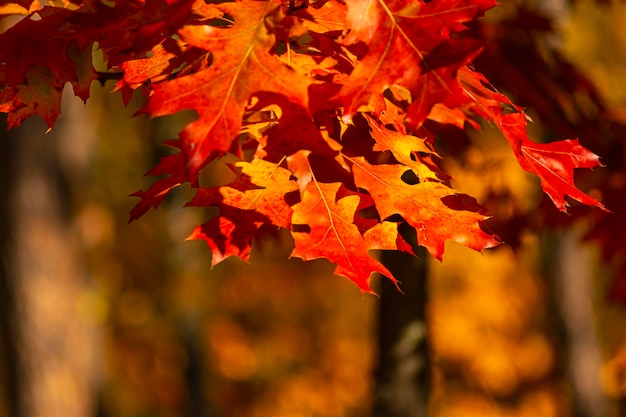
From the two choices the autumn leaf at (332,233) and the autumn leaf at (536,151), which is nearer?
the autumn leaf at (536,151)

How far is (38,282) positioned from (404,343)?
8.66ft

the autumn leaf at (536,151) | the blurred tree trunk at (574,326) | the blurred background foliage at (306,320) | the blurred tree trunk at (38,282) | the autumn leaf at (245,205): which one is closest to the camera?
the autumn leaf at (536,151)

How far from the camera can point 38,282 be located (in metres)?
4.61

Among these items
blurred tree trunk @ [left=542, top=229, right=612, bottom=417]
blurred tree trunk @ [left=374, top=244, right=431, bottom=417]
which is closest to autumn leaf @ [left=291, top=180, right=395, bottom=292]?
blurred tree trunk @ [left=374, top=244, right=431, bottom=417]

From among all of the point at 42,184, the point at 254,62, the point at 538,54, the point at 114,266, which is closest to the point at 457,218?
the point at 254,62

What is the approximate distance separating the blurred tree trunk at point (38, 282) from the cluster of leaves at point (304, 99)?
325cm

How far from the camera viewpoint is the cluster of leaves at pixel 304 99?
3.72ft

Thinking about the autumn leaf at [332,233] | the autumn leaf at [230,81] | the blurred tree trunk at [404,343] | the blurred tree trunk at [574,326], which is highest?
the autumn leaf at [230,81]

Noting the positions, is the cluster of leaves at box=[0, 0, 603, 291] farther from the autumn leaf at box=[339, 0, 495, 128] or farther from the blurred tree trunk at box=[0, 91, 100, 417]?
the blurred tree trunk at box=[0, 91, 100, 417]

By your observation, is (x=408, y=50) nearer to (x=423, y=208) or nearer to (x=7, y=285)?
(x=423, y=208)

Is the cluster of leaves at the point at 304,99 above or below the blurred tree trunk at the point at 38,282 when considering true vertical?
above

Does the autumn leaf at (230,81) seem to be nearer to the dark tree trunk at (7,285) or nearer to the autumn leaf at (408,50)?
the autumn leaf at (408,50)

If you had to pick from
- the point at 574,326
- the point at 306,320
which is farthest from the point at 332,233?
the point at 306,320

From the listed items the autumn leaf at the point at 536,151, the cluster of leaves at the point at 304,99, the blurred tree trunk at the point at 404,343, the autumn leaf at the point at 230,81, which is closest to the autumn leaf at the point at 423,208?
the cluster of leaves at the point at 304,99
